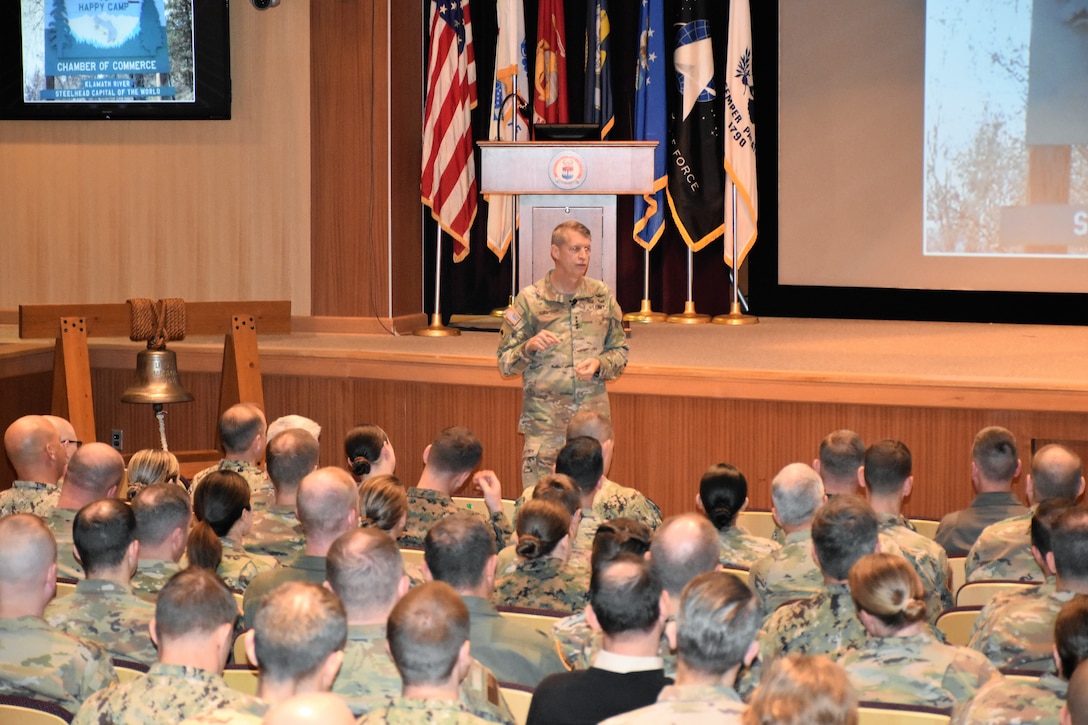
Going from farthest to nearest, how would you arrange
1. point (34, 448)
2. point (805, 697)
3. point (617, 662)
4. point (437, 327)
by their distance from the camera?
1. point (437, 327)
2. point (34, 448)
3. point (617, 662)
4. point (805, 697)

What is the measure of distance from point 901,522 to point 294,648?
2.35 meters

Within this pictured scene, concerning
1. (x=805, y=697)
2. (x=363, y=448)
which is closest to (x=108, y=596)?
(x=363, y=448)

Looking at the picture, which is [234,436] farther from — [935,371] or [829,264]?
[829,264]

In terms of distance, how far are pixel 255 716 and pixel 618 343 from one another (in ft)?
12.1

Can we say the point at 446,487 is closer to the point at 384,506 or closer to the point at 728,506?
the point at 384,506

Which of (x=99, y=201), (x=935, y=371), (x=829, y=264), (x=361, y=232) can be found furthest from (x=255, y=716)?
(x=829, y=264)

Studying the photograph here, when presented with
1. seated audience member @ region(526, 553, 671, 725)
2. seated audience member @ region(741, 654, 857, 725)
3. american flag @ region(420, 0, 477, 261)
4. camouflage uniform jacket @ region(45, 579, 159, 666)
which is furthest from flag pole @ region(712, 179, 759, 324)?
seated audience member @ region(741, 654, 857, 725)

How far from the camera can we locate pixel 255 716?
2480 mm

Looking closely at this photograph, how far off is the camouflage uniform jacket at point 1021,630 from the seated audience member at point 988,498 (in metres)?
1.29

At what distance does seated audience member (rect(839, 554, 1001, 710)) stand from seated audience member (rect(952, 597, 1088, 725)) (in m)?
0.29

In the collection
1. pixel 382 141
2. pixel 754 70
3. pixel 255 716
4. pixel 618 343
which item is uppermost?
pixel 754 70

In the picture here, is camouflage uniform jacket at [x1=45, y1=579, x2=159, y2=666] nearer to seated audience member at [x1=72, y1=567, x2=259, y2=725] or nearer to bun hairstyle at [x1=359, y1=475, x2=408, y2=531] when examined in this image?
seated audience member at [x1=72, y1=567, x2=259, y2=725]

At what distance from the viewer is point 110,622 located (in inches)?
132

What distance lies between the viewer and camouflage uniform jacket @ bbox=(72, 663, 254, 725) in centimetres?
253
